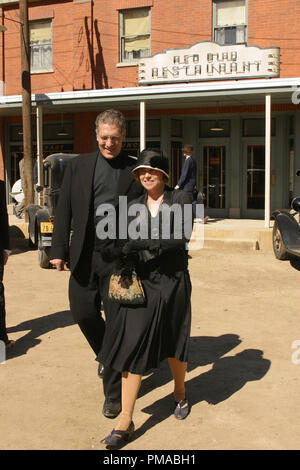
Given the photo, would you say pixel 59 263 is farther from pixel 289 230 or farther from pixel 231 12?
pixel 231 12

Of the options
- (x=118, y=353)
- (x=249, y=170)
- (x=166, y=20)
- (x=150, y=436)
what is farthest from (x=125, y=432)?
(x=166, y=20)

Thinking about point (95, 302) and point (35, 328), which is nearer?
point (95, 302)

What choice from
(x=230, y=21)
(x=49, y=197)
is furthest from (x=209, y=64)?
(x=49, y=197)

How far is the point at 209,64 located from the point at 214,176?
159 inches

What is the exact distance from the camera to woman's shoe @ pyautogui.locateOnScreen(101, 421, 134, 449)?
353cm

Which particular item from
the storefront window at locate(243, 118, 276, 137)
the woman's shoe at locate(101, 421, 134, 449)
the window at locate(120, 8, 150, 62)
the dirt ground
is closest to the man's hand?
the dirt ground

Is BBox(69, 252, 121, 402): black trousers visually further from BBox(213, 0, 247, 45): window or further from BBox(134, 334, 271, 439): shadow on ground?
BBox(213, 0, 247, 45): window

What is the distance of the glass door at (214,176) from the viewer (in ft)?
56.3

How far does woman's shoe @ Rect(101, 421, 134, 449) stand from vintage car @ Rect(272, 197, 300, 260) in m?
6.58

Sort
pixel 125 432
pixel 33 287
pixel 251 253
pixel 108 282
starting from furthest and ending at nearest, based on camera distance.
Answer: pixel 251 253 → pixel 33 287 → pixel 108 282 → pixel 125 432

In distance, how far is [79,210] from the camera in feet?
13.4

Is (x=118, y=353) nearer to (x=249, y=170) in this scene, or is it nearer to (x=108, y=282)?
(x=108, y=282)

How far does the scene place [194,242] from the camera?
12945mm

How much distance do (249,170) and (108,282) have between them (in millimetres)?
13419
